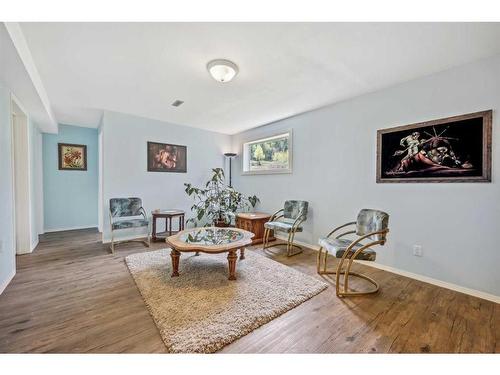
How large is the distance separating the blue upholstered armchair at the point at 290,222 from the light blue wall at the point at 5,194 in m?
3.17

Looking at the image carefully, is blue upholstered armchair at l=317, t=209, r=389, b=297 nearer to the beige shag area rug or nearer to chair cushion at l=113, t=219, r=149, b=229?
the beige shag area rug

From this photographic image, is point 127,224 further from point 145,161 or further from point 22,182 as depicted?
point 22,182

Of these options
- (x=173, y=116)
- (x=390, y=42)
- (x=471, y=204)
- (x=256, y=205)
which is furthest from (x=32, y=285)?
(x=471, y=204)

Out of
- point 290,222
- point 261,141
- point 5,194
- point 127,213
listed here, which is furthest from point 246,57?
point 127,213

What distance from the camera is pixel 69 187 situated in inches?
193

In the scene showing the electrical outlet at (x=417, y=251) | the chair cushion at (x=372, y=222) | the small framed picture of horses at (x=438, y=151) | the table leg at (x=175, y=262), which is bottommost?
the table leg at (x=175, y=262)

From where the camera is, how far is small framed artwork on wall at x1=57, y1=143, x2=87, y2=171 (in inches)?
189

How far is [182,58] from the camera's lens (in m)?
2.16

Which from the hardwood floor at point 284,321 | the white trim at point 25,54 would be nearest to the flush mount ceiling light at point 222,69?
the white trim at point 25,54

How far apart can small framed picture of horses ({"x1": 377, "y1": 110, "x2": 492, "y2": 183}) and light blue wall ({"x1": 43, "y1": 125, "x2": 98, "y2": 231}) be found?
6005mm

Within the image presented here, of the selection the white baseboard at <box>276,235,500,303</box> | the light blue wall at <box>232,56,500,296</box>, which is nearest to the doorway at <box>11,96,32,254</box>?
the light blue wall at <box>232,56,500,296</box>

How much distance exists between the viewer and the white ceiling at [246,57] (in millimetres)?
1737

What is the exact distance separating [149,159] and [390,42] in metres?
4.19

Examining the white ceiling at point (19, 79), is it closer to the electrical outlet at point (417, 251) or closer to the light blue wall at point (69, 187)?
the light blue wall at point (69, 187)
